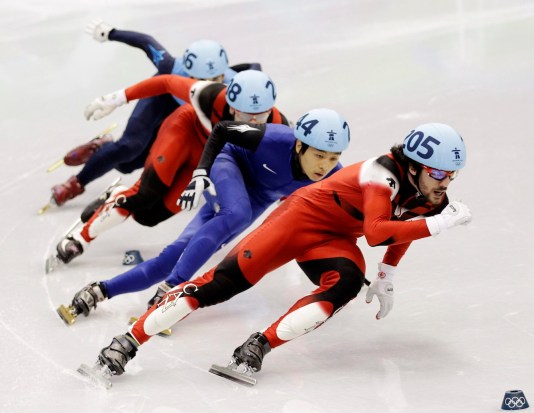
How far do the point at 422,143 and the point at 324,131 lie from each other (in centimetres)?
64

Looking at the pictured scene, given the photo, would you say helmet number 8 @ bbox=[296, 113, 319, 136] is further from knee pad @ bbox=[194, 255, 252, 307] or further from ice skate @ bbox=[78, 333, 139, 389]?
ice skate @ bbox=[78, 333, 139, 389]

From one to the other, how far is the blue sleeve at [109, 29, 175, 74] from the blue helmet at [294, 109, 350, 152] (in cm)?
254

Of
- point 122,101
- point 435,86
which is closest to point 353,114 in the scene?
point 435,86

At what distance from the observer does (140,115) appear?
26.6ft

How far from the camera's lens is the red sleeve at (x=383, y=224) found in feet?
17.4

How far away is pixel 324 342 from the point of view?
5852 mm

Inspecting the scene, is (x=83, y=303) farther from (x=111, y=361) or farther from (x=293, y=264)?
(x=293, y=264)

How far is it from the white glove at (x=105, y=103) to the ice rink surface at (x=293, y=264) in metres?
0.86

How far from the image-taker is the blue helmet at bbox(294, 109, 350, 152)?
5.84 metres

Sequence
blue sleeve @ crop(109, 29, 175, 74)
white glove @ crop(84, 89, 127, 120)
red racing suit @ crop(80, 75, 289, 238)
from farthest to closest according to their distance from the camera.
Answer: blue sleeve @ crop(109, 29, 175, 74)
white glove @ crop(84, 89, 127, 120)
red racing suit @ crop(80, 75, 289, 238)

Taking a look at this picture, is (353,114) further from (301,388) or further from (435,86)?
(301,388)

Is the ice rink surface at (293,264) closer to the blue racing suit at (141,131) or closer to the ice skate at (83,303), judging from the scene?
the ice skate at (83,303)

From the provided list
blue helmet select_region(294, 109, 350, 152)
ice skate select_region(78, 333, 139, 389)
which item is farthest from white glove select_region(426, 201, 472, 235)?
ice skate select_region(78, 333, 139, 389)

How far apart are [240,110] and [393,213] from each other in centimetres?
145
